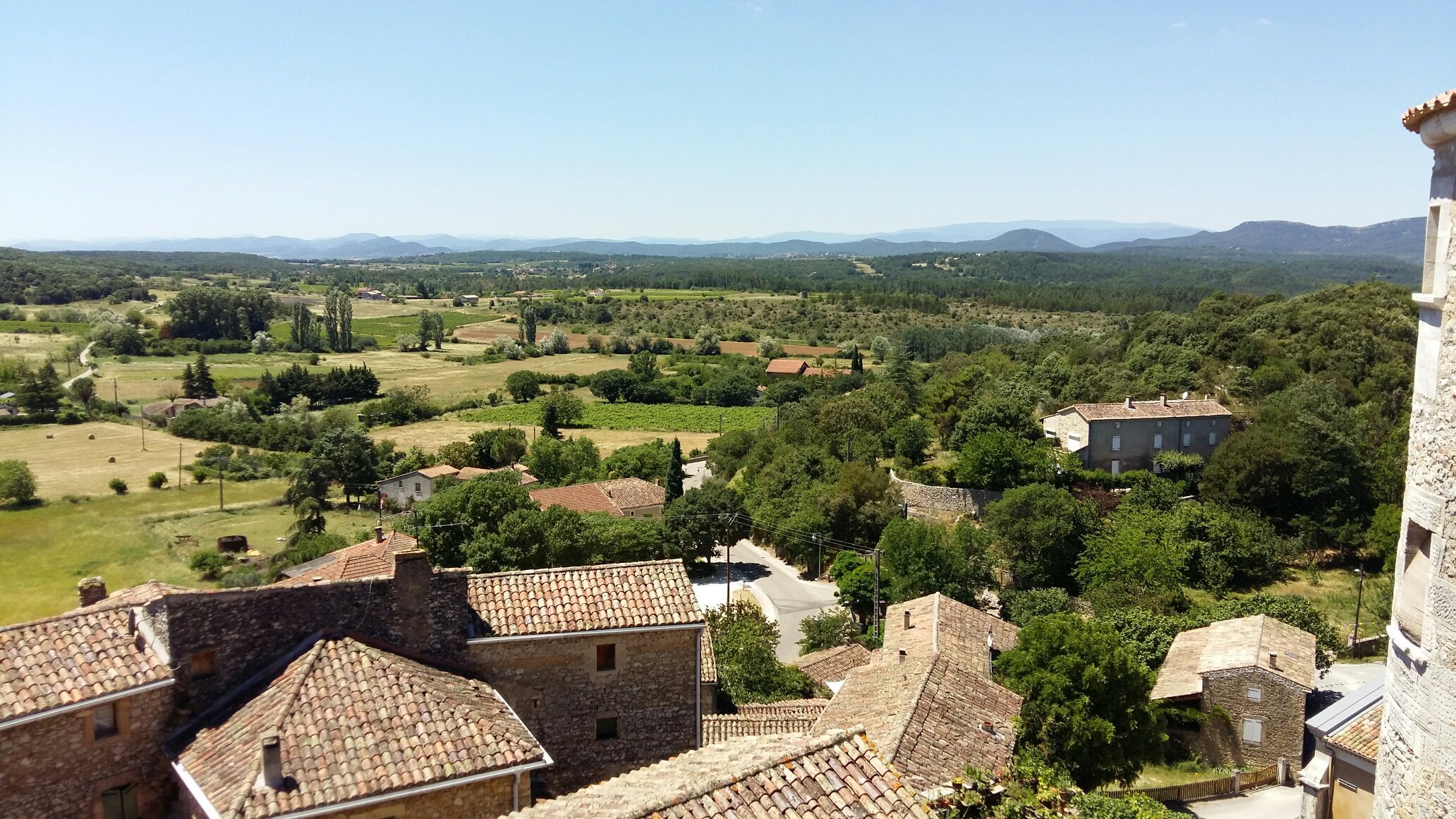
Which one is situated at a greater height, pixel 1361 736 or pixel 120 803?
pixel 120 803

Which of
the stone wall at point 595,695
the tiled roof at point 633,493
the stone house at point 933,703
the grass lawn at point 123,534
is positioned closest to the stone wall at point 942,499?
the tiled roof at point 633,493

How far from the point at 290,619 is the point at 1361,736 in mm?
17366

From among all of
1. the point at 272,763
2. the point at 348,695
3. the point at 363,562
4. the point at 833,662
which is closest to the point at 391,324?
the point at 363,562

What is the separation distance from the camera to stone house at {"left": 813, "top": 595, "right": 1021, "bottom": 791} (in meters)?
17.4

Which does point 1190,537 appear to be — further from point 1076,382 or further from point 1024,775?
point 1024,775

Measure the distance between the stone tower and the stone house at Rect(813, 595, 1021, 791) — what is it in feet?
27.1

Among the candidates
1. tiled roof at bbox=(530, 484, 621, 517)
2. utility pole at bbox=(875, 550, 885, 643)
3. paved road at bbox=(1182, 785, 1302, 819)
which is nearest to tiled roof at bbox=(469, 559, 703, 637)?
paved road at bbox=(1182, 785, 1302, 819)

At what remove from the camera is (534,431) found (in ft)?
273

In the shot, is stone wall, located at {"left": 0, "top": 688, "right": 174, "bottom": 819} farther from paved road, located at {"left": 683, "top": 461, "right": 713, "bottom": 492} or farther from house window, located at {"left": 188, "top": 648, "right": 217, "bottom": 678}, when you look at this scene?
paved road, located at {"left": 683, "top": 461, "right": 713, "bottom": 492}

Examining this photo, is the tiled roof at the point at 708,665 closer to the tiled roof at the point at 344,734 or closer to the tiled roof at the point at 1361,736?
the tiled roof at the point at 344,734

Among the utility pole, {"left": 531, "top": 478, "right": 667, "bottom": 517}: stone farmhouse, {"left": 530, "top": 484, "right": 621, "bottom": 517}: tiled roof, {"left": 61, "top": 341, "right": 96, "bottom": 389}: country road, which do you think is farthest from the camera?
{"left": 61, "top": 341, "right": 96, "bottom": 389}: country road

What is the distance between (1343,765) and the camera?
15.9 m

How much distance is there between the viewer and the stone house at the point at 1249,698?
2431cm

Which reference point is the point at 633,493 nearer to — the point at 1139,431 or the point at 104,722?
the point at 1139,431
